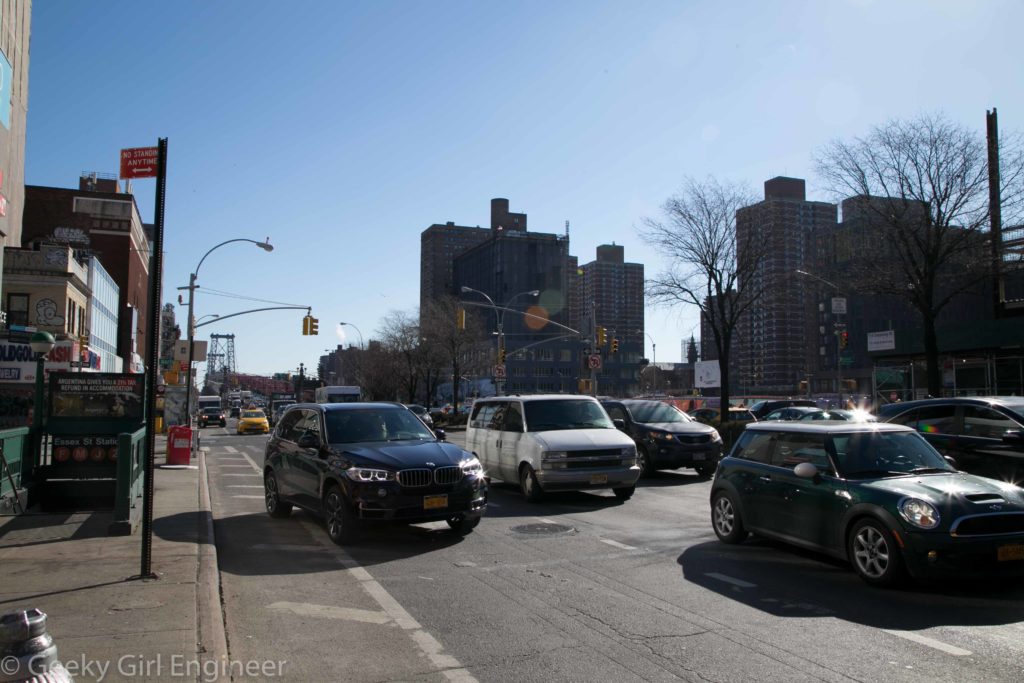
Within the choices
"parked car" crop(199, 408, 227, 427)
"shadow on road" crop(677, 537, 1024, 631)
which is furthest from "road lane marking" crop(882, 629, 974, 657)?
"parked car" crop(199, 408, 227, 427)

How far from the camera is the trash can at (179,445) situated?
2033 cm

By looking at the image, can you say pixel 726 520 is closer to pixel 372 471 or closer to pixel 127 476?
pixel 372 471

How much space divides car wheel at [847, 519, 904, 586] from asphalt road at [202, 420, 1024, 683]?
0.48 feet

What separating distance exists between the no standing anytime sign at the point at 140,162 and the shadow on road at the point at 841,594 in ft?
21.3

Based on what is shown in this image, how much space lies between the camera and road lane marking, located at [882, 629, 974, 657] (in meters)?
5.36

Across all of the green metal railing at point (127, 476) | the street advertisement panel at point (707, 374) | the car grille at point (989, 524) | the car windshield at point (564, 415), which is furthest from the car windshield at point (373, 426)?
the street advertisement panel at point (707, 374)

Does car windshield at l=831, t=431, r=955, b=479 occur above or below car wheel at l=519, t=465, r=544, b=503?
above

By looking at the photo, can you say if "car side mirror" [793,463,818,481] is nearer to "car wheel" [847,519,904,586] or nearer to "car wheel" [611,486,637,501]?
"car wheel" [847,519,904,586]

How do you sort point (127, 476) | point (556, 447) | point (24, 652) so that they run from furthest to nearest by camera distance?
point (556, 447) < point (127, 476) < point (24, 652)

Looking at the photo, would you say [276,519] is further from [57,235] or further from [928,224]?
[57,235]

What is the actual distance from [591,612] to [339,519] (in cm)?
415

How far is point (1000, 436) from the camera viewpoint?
11328 millimetres

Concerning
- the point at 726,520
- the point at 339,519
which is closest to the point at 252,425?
the point at 339,519

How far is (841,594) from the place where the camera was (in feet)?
22.9
